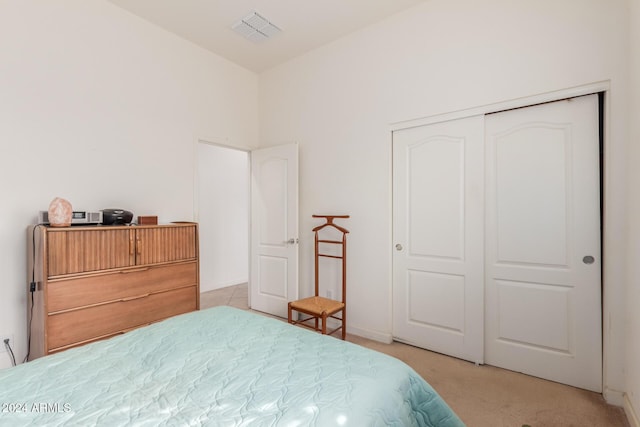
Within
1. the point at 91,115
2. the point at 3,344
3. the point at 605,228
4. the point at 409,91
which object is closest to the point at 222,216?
the point at 91,115

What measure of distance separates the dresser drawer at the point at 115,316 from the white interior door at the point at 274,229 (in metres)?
1.08

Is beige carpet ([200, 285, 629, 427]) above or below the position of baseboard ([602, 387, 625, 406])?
below

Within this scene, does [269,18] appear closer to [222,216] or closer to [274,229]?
[274,229]

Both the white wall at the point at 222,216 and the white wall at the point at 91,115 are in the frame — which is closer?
the white wall at the point at 91,115

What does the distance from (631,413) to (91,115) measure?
432 cm

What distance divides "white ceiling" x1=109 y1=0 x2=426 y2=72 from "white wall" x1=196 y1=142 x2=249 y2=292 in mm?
1784

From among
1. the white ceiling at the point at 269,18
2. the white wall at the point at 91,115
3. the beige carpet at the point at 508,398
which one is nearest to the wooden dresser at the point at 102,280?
the white wall at the point at 91,115

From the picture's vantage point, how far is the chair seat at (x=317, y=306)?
2688mm

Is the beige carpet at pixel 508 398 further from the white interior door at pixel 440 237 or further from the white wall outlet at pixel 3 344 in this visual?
the white wall outlet at pixel 3 344

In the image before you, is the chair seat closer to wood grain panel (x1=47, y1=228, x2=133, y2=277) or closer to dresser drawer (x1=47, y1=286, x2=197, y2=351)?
dresser drawer (x1=47, y1=286, x2=197, y2=351)

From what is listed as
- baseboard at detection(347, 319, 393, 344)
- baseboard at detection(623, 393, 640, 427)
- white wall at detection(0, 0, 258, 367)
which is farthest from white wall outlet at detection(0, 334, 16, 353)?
baseboard at detection(623, 393, 640, 427)

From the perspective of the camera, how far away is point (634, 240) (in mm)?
1731

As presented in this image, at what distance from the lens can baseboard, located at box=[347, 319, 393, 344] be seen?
9.45 feet

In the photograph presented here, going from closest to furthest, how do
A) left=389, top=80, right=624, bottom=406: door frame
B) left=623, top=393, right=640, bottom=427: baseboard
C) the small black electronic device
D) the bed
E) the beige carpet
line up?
the bed
left=623, top=393, right=640, bottom=427: baseboard
the beige carpet
left=389, top=80, right=624, bottom=406: door frame
the small black electronic device
